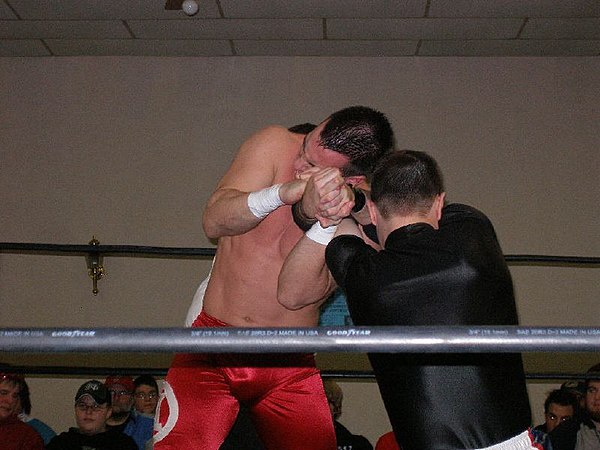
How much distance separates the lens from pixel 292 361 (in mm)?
2031

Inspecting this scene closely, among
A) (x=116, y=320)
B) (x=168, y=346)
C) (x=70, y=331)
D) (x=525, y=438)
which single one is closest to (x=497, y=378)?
(x=525, y=438)

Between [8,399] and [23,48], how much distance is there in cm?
228

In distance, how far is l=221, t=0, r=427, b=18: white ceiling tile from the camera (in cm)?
412

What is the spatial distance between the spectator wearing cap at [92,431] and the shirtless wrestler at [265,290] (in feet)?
5.02

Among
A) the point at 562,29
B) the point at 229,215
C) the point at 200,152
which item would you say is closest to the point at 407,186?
the point at 229,215

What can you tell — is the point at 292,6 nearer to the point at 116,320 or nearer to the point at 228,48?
the point at 228,48

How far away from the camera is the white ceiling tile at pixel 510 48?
4652mm

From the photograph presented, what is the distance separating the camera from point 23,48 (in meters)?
4.84

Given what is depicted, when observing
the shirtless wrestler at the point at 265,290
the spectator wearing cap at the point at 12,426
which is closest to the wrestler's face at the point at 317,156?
the shirtless wrestler at the point at 265,290

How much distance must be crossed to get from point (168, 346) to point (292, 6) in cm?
338

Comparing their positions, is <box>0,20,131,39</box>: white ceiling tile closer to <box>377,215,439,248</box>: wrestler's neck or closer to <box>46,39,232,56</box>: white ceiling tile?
<box>46,39,232,56</box>: white ceiling tile

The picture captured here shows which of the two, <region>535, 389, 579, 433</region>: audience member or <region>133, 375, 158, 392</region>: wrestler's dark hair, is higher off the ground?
<region>133, 375, 158, 392</region>: wrestler's dark hair

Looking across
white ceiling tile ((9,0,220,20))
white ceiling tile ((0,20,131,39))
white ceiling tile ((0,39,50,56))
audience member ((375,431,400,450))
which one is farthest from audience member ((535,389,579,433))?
white ceiling tile ((0,39,50,56))

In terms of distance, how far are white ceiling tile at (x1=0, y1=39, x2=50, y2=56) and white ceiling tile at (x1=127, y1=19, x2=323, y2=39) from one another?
66cm
